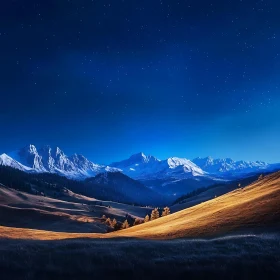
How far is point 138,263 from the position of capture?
21547mm

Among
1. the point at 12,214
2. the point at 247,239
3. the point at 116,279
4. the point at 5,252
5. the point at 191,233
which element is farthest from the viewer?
the point at 12,214

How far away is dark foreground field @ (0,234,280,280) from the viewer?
64.8ft

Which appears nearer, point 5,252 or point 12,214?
point 5,252

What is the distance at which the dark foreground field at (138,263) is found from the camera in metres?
19.8

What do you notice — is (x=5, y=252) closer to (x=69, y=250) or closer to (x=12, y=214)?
(x=69, y=250)

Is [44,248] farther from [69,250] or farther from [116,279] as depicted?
[116,279]

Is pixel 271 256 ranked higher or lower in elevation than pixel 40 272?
lower

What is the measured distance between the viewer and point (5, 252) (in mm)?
23344

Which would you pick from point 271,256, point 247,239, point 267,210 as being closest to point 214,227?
point 267,210

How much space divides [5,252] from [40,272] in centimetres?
577

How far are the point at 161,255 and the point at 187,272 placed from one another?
13.4 feet

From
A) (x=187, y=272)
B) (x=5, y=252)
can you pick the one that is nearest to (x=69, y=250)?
(x=5, y=252)

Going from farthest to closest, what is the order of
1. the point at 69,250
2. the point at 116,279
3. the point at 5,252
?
the point at 69,250 → the point at 5,252 → the point at 116,279

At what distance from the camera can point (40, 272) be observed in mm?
19562
